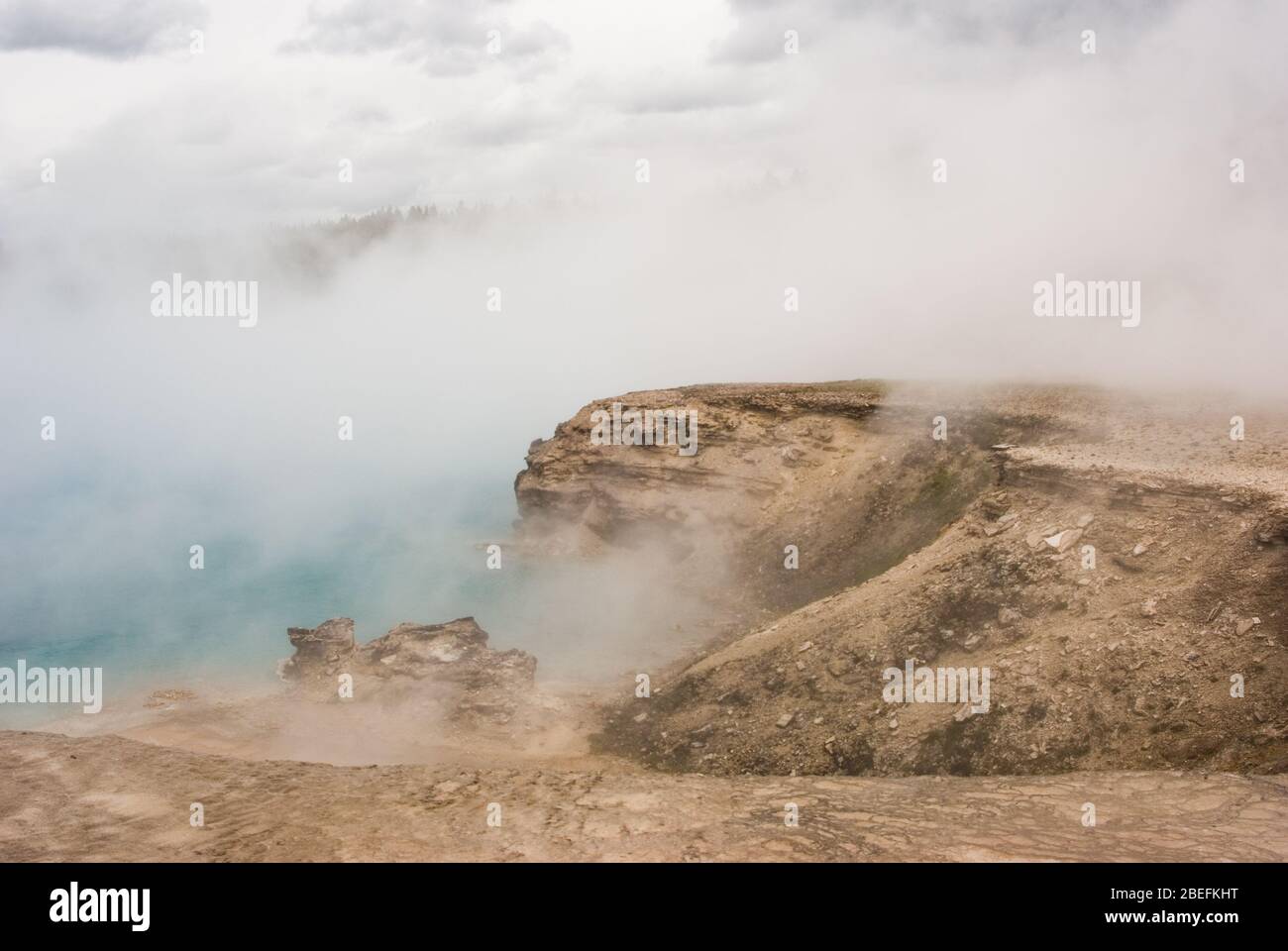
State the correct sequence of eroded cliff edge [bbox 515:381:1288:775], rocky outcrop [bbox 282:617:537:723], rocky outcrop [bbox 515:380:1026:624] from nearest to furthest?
eroded cliff edge [bbox 515:381:1288:775] < rocky outcrop [bbox 282:617:537:723] < rocky outcrop [bbox 515:380:1026:624]

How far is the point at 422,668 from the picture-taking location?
24.0 meters

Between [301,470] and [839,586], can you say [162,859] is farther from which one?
[301,470]

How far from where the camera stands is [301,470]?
65312 millimetres

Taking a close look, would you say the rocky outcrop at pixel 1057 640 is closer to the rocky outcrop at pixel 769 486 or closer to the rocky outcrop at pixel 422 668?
the rocky outcrop at pixel 422 668

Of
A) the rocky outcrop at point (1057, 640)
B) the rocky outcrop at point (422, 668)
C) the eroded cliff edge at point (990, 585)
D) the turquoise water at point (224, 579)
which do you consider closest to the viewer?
the rocky outcrop at point (1057, 640)

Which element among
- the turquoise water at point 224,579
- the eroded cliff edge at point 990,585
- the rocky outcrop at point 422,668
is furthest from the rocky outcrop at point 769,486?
the rocky outcrop at point 422,668

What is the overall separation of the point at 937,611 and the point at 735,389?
15.5 m

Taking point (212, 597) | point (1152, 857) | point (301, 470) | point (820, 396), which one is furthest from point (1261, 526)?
point (301, 470)

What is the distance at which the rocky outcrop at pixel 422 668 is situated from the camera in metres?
23.2

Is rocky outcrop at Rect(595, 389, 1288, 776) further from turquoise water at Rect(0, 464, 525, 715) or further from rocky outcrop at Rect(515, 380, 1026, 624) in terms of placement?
turquoise water at Rect(0, 464, 525, 715)

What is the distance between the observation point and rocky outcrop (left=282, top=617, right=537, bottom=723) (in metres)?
23.2

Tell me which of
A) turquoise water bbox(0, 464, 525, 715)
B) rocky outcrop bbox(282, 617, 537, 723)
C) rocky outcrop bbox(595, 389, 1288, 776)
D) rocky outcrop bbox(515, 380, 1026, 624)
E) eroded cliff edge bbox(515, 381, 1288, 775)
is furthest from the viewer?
turquoise water bbox(0, 464, 525, 715)

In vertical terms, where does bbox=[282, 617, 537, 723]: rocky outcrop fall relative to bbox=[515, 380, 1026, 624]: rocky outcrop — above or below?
below

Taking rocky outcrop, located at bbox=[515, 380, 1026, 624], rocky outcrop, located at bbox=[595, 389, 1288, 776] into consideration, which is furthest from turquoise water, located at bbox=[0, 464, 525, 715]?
rocky outcrop, located at bbox=[595, 389, 1288, 776]
